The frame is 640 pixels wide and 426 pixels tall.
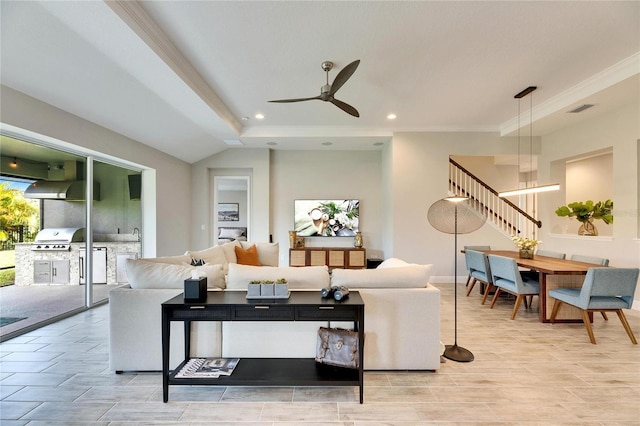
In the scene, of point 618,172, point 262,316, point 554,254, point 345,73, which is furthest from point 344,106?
point 618,172

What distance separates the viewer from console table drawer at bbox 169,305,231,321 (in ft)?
6.49

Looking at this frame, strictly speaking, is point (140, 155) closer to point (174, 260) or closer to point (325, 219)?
point (174, 260)

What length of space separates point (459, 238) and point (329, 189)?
9.61 feet

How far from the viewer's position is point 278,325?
2.33 m

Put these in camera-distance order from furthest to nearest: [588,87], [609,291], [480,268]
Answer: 1. [480,268]
2. [588,87]
3. [609,291]

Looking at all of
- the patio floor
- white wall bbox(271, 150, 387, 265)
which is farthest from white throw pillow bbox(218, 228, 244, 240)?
the patio floor

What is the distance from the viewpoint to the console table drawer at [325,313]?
6.51 ft

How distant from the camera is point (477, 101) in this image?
4.28 m

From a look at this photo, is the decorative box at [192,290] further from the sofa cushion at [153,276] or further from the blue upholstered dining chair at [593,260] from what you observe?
Answer: the blue upholstered dining chair at [593,260]

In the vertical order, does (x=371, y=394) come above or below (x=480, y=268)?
below

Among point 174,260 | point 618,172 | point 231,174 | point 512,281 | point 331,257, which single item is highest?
point 231,174

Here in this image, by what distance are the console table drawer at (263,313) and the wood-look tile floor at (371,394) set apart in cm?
61

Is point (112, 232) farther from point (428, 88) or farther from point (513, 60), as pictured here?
point (513, 60)

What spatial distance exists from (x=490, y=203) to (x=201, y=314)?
6.12 meters
